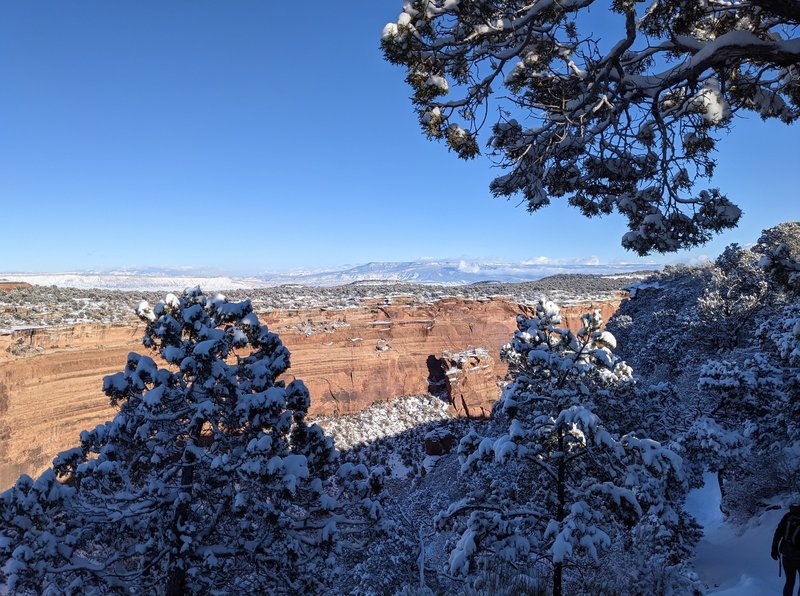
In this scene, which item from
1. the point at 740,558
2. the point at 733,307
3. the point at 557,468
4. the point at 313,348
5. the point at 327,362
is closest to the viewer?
the point at 557,468

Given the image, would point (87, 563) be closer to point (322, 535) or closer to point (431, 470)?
point (322, 535)

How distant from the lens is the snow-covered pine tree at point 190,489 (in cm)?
609

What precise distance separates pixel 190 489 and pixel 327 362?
2670cm

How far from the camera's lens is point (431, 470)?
91.8 feet

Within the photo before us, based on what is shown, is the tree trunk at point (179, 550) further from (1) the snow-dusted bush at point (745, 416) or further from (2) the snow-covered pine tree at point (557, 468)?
(1) the snow-dusted bush at point (745, 416)

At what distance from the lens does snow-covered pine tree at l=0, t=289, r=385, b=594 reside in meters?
6.09

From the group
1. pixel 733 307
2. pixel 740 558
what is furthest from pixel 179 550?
pixel 733 307

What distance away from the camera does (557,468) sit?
22.6 feet

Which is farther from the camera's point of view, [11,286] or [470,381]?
[470,381]

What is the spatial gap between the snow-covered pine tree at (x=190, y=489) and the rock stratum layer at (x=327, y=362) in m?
18.4

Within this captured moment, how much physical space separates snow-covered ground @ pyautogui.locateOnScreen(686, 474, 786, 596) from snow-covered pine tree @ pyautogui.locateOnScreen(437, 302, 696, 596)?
1.29 metres

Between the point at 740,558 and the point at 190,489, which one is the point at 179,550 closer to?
the point at 190,489

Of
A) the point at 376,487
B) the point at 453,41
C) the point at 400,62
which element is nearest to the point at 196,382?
the point at 376,487

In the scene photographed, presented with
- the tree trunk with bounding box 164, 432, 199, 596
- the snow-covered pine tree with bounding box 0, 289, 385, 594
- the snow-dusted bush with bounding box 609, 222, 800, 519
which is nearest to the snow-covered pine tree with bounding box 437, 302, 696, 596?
the snow-covered pine tree with bounding box 0, 289, 385, 594
